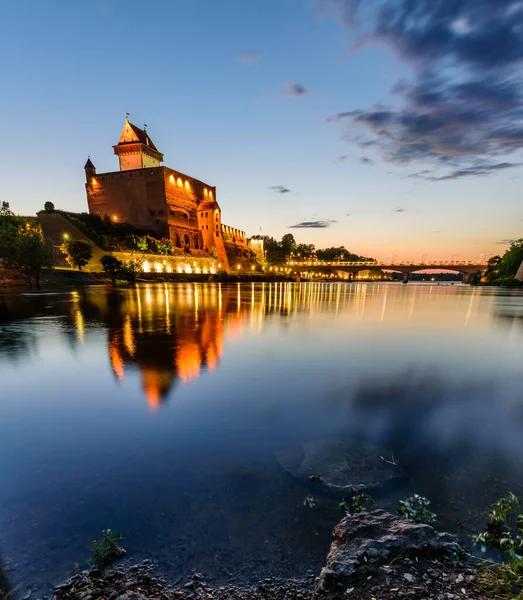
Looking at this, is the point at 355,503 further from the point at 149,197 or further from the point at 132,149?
the point at 132,149

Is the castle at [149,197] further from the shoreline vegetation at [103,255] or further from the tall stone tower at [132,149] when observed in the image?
the shoreline vegetation at [103,255]

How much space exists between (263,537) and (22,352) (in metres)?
11.6

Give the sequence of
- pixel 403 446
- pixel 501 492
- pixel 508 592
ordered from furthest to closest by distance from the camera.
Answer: pixel 403 446, pixel 501 492, pixel 508 592

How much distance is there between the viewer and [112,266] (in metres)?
55.6

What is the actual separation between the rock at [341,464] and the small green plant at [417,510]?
17.8 inches

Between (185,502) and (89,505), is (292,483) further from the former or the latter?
(89,505)

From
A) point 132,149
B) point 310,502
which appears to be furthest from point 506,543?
point 132,149

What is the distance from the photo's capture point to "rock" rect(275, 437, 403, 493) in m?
4.05

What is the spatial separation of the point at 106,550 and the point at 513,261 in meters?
107

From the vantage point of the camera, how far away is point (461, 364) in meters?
10.3

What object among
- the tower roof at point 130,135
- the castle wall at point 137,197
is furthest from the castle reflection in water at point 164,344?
the tower roof at point 130,135

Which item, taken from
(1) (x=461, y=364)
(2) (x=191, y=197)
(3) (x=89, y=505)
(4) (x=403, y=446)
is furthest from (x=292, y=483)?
(2) (x=191, y=197)

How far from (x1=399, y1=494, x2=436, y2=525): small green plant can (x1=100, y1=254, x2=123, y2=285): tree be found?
60.6 metres

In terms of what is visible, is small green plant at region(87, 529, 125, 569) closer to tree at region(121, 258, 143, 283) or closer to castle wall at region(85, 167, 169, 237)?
tree at region(121, 258, 143, 283)
